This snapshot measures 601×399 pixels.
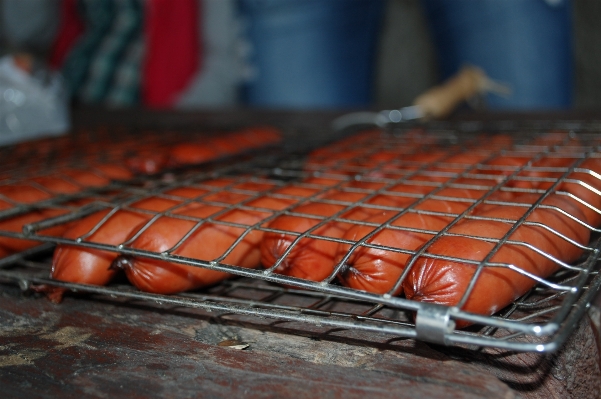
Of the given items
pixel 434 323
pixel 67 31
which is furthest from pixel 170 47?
pixel 434 323

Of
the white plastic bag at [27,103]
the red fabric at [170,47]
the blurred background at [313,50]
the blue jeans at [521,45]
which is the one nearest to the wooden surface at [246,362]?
the white plastic bag at [27,103]

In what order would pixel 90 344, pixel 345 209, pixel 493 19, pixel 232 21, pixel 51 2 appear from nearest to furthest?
pixel 90 344 → pixel 345 209 → pixel 493 19 → pixel 232 21 → pixel 51 2

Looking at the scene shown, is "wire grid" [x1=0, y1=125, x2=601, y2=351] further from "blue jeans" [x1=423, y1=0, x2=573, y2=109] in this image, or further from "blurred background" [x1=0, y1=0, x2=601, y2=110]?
"blue jeans" [x1=423, y1=0, x2=573, y2=109]

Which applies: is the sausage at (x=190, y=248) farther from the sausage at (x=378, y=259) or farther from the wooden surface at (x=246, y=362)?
the sausage at (x=378, y=259)

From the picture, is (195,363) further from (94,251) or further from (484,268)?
(484,268)

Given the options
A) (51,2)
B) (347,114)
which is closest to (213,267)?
(347,114)

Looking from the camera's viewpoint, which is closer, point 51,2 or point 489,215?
point 489,215

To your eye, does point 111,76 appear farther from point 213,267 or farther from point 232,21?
point 213,267

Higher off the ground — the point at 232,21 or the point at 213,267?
the point at 232,21
